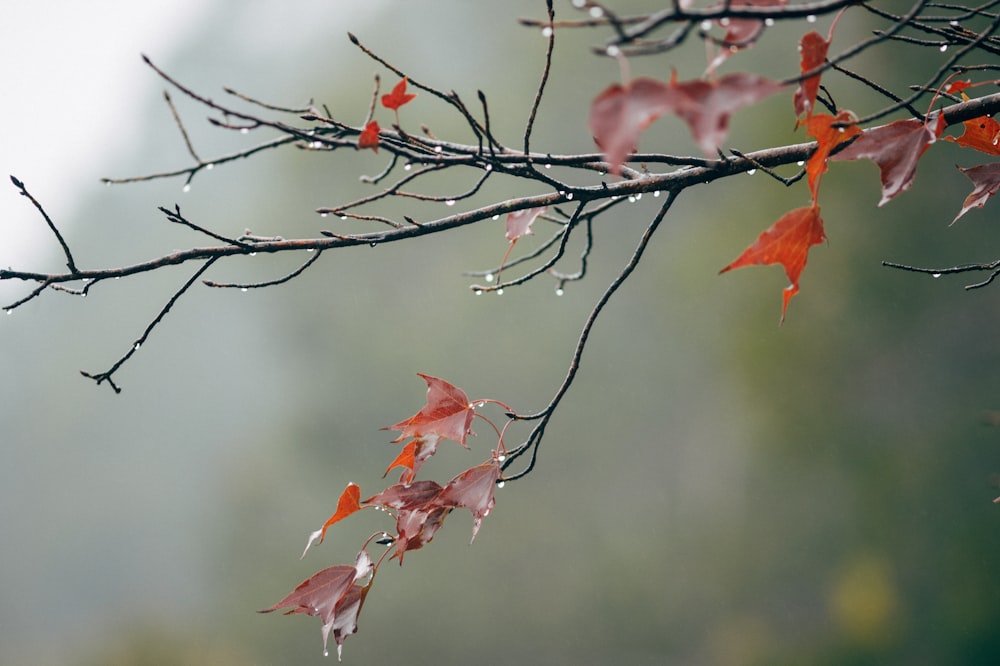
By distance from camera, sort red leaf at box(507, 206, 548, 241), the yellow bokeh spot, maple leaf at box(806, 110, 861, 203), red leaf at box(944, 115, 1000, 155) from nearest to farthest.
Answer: maple leaf at box(806, 110, 861, 203)
red leaf at box(944, 115, 1000, 155)
red leaf at box(507, 206, 548, 241)
the yellow bokeh spot

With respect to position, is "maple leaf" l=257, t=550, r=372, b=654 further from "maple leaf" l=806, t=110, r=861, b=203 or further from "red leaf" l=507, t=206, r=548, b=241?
"maple leaf" l=806, t=110, r=861, b=203

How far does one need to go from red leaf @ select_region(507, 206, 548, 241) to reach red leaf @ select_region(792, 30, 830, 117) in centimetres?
27

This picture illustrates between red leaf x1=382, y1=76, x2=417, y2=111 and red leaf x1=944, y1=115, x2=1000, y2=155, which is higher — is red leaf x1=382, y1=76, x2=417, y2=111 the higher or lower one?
the higher one

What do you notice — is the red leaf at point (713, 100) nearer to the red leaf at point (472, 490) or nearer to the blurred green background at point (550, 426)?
the red leaf at point (472, 490)

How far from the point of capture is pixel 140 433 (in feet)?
21.6

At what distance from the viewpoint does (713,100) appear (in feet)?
1.12

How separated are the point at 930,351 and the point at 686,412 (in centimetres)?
148

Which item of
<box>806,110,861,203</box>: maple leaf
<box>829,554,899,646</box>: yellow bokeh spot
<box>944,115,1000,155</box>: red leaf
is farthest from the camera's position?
<box>829,554,899,646</box>: yellow bokeh spot

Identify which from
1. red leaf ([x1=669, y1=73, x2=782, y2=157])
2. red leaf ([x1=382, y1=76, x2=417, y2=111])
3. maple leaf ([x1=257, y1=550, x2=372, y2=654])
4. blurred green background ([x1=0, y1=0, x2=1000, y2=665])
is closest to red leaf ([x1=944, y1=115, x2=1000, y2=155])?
red leaf ([x1=669, y1=73, x2=782, y2=157])

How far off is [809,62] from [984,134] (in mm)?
239

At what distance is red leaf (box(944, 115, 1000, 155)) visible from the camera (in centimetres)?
60

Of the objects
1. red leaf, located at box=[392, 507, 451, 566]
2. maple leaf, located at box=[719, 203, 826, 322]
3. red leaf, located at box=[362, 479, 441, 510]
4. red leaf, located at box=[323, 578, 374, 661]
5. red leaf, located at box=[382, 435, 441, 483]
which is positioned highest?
maple leaf, located at box=[719, 203, 826, 322]

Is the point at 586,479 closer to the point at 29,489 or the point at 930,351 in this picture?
the point at 930,351

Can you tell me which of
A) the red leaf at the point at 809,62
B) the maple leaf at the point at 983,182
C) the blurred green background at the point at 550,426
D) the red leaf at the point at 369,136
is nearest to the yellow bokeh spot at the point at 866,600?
the blurred green background at the point at 550,426
